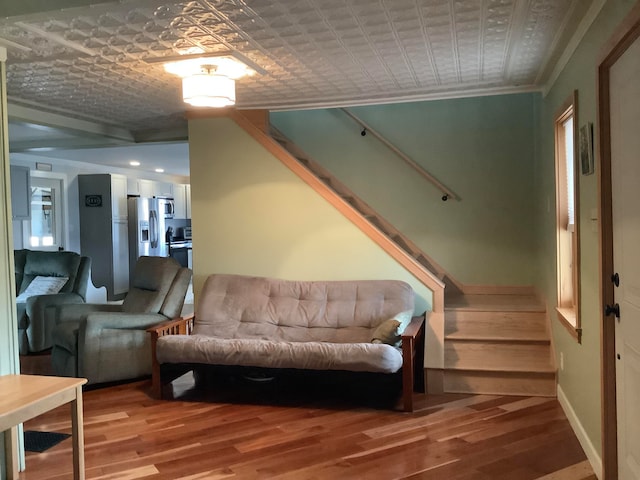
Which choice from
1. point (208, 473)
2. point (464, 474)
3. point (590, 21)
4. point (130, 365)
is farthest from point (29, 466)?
point (590, 21)

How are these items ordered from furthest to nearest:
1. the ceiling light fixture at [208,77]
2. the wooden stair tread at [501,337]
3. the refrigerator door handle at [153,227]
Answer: the refrigerator door handle at [153,227]
the wooden stair tread at [501,337]
the ceiling light fixture at [208,77]

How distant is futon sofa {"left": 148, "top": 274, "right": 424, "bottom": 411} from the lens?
141 inches

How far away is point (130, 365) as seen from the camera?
432cm

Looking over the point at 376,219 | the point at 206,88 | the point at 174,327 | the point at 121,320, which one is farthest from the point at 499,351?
the point at 121,320

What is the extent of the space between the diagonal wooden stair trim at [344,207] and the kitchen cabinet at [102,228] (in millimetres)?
4273

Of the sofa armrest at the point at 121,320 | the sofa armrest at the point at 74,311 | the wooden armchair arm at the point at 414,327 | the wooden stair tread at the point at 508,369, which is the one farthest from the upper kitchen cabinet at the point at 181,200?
the wooden stair tread at the point at 508,369

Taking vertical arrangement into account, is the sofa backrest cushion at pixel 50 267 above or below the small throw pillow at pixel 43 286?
above

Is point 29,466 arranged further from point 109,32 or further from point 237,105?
point 237,105

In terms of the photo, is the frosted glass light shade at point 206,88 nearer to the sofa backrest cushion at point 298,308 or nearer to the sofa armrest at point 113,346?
the sofa backrest cushion at point 298,308

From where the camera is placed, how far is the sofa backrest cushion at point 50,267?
587 centimetres

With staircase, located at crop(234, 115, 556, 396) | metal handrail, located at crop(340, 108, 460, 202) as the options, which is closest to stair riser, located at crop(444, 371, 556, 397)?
staircase, located at crop(234, 115, 556, 396)

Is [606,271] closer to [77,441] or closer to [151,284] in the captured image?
[77,441]

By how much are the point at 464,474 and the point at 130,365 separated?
2741 mm

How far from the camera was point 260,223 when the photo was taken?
4629 mm
